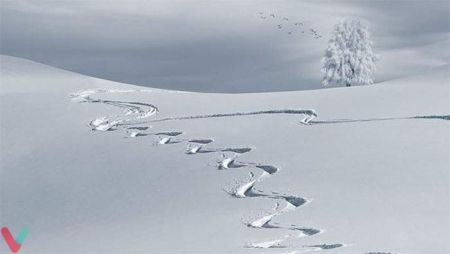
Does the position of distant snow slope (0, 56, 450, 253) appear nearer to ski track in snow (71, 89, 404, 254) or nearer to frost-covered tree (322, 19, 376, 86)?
ski track in snow (71, 89, 404, 254)

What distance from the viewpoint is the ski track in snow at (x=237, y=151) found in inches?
522

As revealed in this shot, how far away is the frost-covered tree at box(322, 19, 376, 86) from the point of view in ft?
180

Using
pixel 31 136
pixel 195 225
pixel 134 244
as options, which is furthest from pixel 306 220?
pixel 31 136

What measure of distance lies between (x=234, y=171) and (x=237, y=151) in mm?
2153

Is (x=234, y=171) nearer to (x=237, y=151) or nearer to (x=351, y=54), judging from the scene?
(x=237, y=151)

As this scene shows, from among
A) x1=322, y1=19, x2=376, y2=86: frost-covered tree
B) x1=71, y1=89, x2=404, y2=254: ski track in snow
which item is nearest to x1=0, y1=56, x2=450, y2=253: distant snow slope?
x1=71, y1=89, x2=404, y2=254: ski track in snow

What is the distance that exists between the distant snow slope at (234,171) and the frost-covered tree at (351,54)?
27.0 metres

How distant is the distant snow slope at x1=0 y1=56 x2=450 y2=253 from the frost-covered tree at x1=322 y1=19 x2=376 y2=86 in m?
27.0

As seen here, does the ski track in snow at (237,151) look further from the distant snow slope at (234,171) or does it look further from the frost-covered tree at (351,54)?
the frost-covered tree at (351,54)

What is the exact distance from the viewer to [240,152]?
20188 mm

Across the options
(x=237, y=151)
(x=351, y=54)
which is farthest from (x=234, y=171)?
(x=351, y=54)

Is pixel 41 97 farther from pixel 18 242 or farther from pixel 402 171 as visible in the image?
pixel 402 171

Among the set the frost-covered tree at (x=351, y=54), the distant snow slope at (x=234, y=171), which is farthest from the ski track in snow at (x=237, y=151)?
A: the frost-covered tree at (x=351, y=54)

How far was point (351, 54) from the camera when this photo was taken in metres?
54.6
